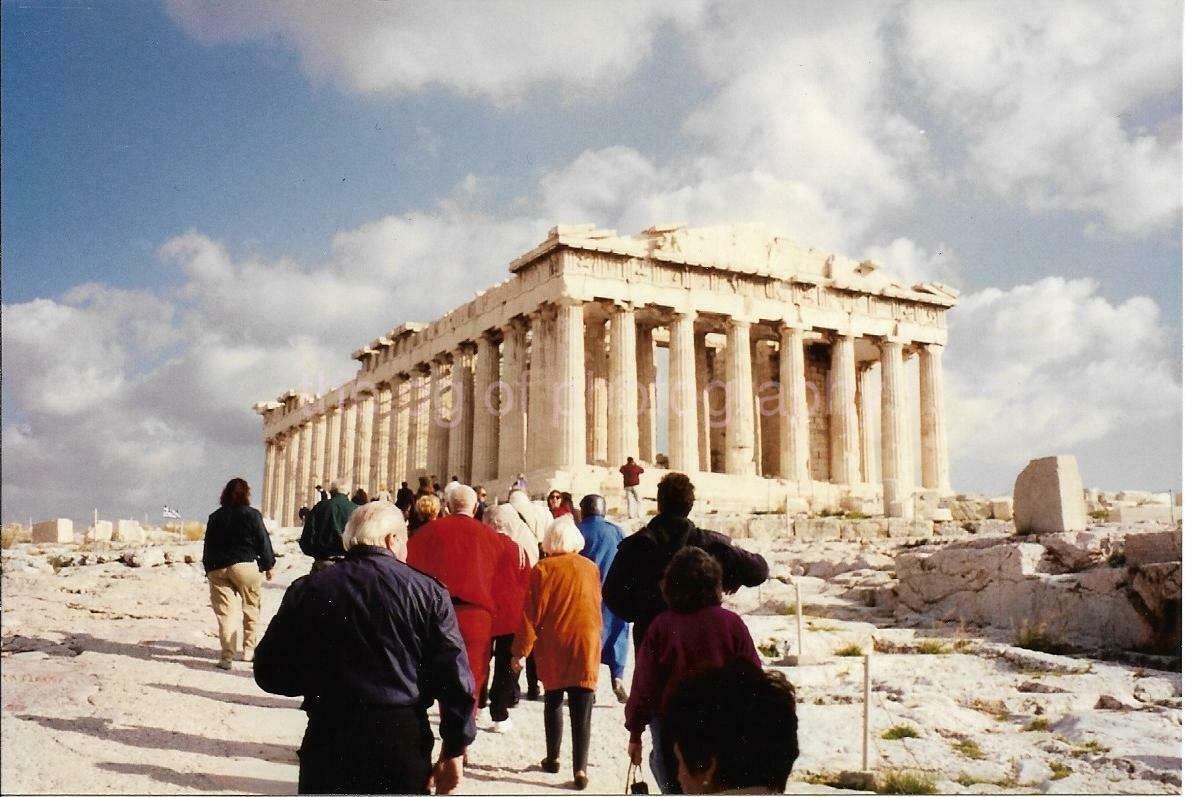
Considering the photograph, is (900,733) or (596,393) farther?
(596,393)

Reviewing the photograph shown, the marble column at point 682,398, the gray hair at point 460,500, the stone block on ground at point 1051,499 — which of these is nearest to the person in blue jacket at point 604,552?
the gray hair at point 460,500

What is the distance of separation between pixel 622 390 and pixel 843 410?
9098 millimetres

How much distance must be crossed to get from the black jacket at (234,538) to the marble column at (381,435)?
35102 mm

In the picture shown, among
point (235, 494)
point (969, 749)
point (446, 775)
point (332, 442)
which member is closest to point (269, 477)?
point (332, 442)

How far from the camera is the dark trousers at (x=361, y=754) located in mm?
4113

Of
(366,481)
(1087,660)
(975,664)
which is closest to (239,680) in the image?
(975,664)

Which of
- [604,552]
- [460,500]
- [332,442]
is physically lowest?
[604,552]

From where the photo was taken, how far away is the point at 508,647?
8.11 meters

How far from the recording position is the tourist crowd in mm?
2883

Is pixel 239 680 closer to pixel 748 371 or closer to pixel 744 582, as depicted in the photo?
pixel 744 582

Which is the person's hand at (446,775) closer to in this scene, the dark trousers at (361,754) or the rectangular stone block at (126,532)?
the dark trousers at (361,754)

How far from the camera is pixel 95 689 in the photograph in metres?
8.99

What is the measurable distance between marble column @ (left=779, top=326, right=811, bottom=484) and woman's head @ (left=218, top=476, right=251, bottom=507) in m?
28.1

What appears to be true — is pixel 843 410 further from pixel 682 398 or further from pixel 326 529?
pixel 326 529
